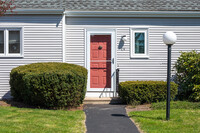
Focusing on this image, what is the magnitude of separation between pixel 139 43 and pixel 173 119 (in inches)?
177

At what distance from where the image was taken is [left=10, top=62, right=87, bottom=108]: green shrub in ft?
27.5

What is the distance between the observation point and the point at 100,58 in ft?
36.6

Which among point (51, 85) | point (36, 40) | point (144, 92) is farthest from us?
point (36, 40)

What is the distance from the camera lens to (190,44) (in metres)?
11.2

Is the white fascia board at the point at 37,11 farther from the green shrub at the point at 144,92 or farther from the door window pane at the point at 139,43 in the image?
the green shrub at the point at 144,92

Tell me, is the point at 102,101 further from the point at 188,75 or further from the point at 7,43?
the point at 7,43

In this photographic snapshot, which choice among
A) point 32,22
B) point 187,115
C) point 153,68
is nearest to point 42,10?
point 32,22

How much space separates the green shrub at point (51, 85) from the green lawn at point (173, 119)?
182 cm

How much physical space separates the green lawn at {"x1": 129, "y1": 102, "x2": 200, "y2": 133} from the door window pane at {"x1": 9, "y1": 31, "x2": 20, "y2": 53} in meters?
5.16

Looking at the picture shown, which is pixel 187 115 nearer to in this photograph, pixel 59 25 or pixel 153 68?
pixel 153 68

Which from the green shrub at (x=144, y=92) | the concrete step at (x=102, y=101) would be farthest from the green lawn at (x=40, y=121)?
the green shrub at (x=144, y=92)

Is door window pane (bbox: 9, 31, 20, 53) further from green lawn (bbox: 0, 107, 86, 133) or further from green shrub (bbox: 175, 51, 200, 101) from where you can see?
green shrub (bbox: 175, 51, 200, 101)

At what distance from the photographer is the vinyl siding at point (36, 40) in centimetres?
1070

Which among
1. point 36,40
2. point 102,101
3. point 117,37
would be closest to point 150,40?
point 117,37
